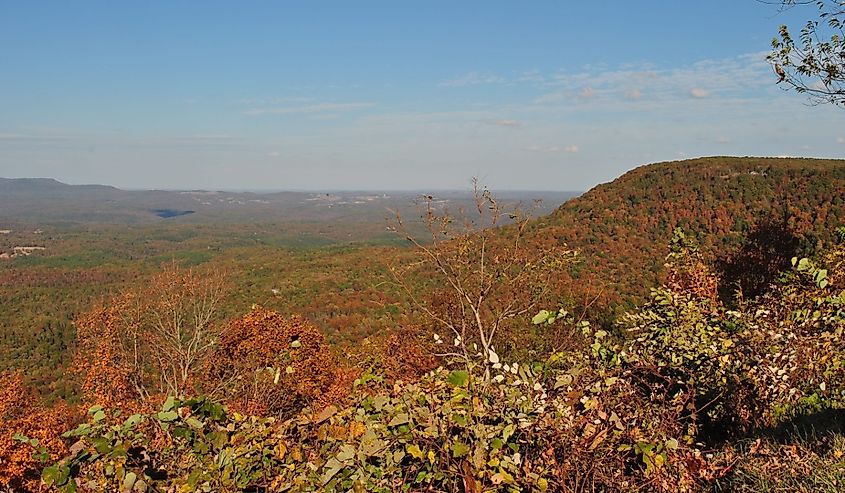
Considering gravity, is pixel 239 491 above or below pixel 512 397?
below

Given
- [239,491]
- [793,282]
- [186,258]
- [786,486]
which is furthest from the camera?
[186,258]

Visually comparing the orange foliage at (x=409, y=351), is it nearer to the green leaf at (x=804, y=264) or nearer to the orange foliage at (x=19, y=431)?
the orange foliage at (x=19, y=431)

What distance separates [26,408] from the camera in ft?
91.5

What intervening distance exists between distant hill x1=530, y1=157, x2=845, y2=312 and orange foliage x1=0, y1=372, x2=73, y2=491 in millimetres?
30448

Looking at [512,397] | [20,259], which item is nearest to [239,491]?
[512,397]

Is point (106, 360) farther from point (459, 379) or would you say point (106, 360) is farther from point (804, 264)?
point (804, 264)

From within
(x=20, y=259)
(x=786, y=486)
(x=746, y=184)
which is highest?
(x=746, y=184)

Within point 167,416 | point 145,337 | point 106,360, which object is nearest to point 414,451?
point 167,416

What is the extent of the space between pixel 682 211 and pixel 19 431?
2326 inches

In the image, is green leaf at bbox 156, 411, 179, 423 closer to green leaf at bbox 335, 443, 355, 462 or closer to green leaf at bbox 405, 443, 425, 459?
green leaf at bbox 335, 443, 355, 462

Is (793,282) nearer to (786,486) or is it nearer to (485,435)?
(786,486)

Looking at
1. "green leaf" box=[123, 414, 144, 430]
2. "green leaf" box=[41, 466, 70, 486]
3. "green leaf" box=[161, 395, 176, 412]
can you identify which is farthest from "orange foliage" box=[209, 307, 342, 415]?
"green leaf" box=[41, 466, 70, 486]

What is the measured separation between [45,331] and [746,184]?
9910 centimetres

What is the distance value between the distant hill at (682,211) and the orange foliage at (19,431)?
99.9ft
